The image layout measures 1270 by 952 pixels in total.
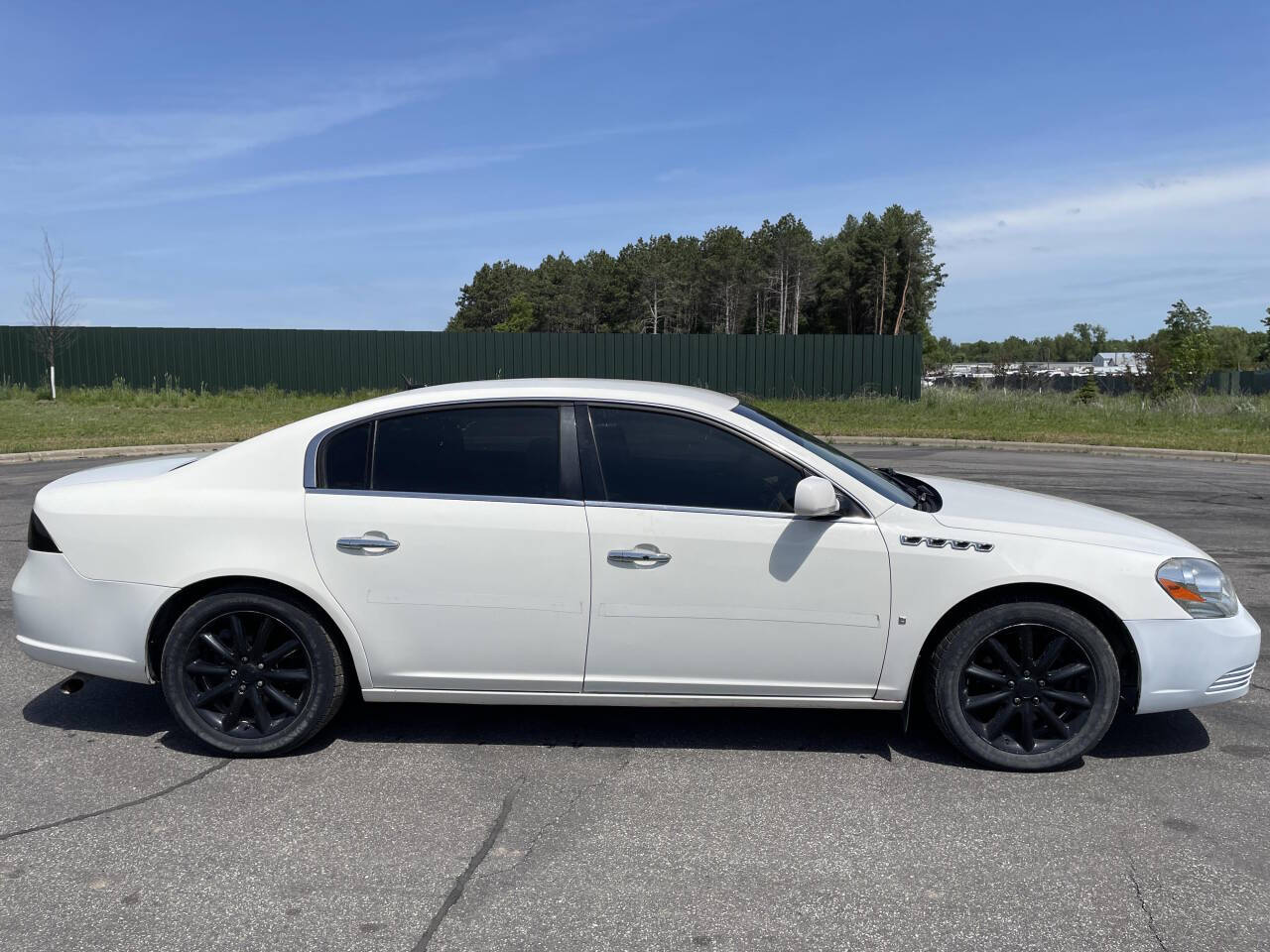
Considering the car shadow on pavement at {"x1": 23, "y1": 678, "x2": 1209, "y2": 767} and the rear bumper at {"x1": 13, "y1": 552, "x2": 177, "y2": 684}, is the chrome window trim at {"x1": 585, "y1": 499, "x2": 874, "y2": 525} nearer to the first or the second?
the car shadow on pavement at {"x1": 23, "y1": 678, "x2": 1209, "y2": 767}

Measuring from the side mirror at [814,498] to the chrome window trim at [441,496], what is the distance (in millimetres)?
890

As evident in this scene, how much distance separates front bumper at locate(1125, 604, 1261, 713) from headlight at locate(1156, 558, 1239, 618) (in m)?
0.04

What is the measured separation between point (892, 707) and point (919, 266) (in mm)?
90781

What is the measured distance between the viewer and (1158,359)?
3316cm

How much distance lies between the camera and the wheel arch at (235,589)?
168 inches

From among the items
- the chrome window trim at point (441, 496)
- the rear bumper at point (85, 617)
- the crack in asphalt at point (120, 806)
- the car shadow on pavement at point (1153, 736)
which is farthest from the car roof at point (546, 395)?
the car shadow on pavement at point (1153, 736)

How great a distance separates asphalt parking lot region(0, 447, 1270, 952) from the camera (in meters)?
3.08

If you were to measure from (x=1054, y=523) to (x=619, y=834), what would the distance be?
A: 7.29 ft

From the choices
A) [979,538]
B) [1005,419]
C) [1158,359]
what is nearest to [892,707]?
[979,538]

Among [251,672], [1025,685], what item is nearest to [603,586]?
[251,672]

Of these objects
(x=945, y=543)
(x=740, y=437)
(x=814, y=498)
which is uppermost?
(x=740, y=437)

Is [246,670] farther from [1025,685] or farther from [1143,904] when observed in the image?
[1143,904]

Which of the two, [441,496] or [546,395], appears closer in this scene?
[441,496]

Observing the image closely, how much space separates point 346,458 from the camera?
4379mm
